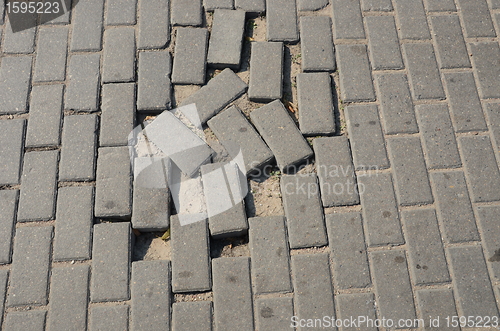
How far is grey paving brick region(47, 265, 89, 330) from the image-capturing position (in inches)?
118

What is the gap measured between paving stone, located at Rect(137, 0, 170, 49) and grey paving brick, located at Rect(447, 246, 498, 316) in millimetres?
2851

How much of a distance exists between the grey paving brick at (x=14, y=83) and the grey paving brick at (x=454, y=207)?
3316 mm

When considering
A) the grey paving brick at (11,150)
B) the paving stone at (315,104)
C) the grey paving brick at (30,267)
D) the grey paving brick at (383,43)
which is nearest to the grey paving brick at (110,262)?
the grey paving brick at (30,267)

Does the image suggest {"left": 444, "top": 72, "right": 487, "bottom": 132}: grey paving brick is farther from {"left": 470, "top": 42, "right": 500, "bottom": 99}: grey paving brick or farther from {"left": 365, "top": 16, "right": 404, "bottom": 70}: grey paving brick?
{"left": 365, "top": 16, "right": 404, "bottom": 70}: grey paving brick

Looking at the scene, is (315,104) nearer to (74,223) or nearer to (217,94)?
(217,94)

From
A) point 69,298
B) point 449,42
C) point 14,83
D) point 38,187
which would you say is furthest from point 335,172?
point 14,83

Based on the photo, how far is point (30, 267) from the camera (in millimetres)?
3127

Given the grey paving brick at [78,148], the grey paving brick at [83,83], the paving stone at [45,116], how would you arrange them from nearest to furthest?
the grey paving brick at [78,148] < the paving stone at [45,116] < the grey paving brick at [83,83]

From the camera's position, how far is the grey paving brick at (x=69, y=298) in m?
Answer: 3.00

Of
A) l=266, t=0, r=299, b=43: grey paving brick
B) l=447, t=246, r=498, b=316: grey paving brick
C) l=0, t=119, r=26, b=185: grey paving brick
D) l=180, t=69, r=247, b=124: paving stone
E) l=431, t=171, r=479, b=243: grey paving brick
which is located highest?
l=266, t=0, r=299, b=43: grey paving brick

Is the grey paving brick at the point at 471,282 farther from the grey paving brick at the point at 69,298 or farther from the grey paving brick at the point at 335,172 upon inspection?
the grey paving brick at the point at 69,298

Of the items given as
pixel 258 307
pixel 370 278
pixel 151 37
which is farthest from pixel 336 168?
pixel 151 37

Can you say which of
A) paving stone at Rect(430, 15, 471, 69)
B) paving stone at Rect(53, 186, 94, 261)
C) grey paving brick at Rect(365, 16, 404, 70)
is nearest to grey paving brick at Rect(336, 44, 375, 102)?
grey paving brick at Rect(365, 16, 404, 70)

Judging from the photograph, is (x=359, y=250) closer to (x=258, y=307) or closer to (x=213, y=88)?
(x=258, y=307)
